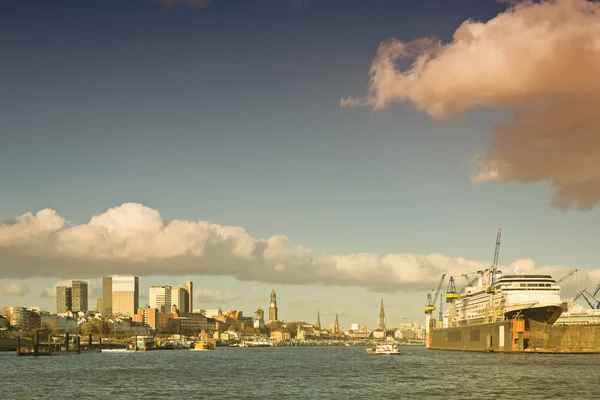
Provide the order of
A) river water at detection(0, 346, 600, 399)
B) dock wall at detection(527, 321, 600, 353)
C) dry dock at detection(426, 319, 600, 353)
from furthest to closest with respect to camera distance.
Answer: dry dock at detection(426, 319, 600, 353) < dock wall at detection(527, 321, 600, 353) < river water at detection(0, 346, 600, 399)

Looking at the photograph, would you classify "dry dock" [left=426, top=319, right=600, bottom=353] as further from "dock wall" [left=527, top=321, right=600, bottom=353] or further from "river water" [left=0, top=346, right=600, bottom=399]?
"river water" [left=0, top=346, right=600, bottom=399]

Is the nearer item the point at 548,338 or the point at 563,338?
the point at 563,338

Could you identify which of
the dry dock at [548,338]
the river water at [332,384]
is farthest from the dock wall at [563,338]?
the river water at [332,384]

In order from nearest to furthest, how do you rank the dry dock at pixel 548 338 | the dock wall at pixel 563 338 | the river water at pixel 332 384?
the river water at pixel 332 384 → the dock wall at pixel 563 338 → the dry dock at pixel 548 338

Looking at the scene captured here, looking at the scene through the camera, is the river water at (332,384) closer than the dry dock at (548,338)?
Yes

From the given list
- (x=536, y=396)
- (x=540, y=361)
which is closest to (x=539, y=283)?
(x=540, y=361)

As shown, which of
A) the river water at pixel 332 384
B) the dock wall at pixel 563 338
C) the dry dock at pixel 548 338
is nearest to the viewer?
the river water at pixel 332 384

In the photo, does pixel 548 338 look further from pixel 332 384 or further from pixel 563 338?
pixel 332 384

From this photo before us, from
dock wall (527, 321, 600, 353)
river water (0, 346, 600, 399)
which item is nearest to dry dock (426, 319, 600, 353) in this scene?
dock wall (527, 321, 600, 353)

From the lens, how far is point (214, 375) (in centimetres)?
12888

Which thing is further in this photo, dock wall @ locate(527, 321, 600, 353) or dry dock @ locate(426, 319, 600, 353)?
dry dock @ locate(426, 319, 600, 353)

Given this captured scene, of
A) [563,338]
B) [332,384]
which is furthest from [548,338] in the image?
[332,384]

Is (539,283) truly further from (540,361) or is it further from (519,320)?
(540,361)

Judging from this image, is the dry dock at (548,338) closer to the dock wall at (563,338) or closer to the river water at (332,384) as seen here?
the dock wall at (563,338)
